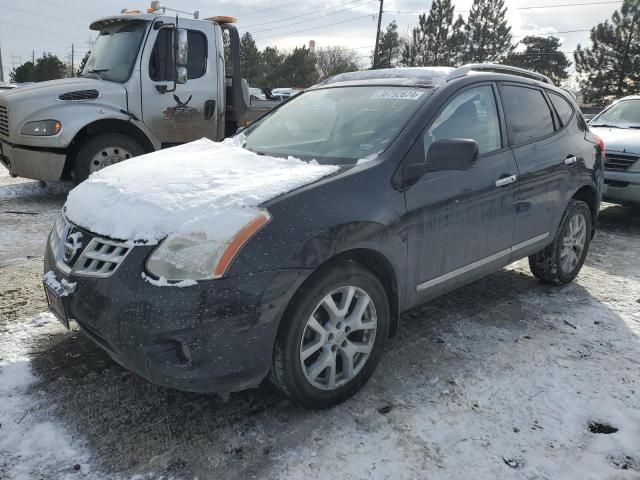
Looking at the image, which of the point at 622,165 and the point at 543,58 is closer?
the point at 622,165

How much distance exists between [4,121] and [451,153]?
5.99 meters

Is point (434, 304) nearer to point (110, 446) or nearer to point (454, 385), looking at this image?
point (454, 385)

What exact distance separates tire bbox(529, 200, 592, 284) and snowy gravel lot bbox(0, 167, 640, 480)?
23.6 inches

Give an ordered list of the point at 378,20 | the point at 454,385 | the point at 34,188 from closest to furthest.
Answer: the point at 454,385 < the point at 34,188 < the point at 378,20

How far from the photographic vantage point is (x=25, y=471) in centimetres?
216

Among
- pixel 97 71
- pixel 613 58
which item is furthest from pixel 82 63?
pixel 613 58

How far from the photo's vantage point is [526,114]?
385 centimetres

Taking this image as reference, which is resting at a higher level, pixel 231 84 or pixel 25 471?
pixel 231 84

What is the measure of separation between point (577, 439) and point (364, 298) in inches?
47.3

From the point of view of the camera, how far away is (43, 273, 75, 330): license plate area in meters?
2.44

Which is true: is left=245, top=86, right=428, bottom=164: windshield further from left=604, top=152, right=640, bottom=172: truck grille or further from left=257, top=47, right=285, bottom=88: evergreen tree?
left=257, top=47, right=285, bottom=88: evergreen tree

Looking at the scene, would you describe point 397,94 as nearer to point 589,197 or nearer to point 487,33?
point 589,197

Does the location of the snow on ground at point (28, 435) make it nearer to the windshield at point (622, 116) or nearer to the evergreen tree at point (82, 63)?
the evergreen tree at point (82, 63)

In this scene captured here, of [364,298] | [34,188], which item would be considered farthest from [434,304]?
[34,188]
